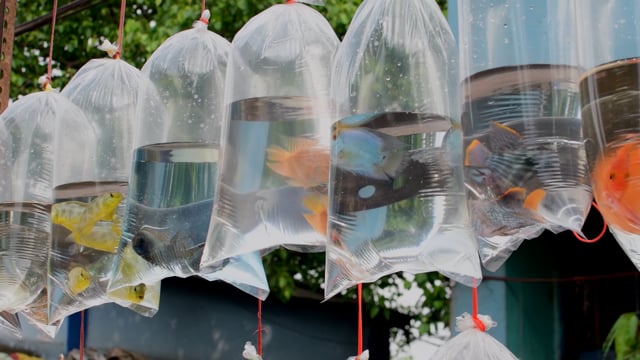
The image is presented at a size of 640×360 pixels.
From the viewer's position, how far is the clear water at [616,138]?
1045mm

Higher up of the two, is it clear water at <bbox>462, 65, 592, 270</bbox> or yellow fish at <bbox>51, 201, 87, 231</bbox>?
clear water at <bbox>462, 65, 592, 270</bbox>

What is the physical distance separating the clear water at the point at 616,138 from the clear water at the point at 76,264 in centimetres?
85

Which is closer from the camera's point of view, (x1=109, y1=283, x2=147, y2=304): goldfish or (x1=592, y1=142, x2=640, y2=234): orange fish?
(x1=592, y1=142, x2=640, y2=234): orange fish

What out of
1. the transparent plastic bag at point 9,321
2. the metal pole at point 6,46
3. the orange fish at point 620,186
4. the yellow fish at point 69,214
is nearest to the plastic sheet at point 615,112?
the orange fish at point 620,186

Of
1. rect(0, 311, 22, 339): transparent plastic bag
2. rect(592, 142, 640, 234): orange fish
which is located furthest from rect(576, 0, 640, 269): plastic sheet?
rect(0, 311, 22, 339): transparent plastic bag

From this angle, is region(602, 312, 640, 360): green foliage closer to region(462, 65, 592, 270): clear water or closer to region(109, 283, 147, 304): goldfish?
region(109, 283, 147, 304): goldfish

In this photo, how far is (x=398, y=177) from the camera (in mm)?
1235

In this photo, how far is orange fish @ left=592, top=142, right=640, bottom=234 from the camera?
1.04 m

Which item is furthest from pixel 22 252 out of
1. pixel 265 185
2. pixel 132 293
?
pixel 265 185

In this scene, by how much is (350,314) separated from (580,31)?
147 inches

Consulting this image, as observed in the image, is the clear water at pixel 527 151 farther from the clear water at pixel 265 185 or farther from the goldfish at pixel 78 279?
the goldfish at pixel 78 279

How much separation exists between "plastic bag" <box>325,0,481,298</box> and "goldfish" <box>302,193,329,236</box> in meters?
0.09

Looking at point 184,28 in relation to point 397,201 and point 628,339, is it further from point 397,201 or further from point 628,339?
point 397,201

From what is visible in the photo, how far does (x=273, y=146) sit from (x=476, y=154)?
33 centimetres
